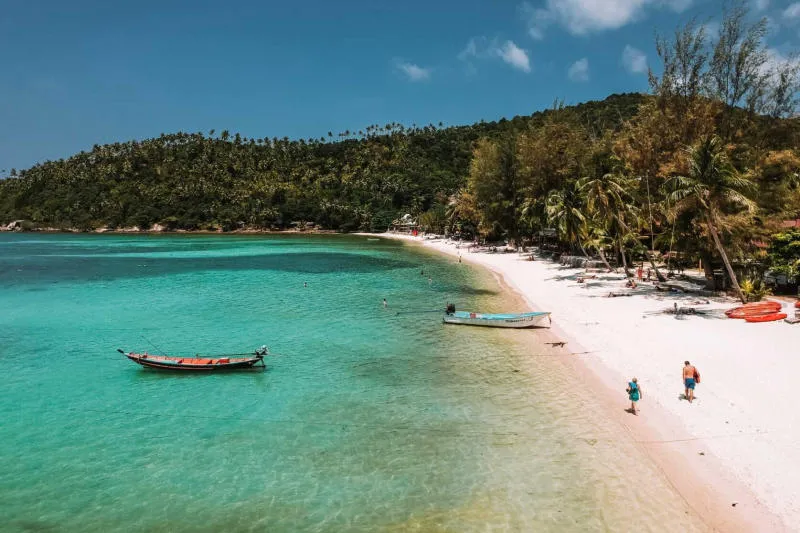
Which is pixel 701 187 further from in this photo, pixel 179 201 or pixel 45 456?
pixel 179 201

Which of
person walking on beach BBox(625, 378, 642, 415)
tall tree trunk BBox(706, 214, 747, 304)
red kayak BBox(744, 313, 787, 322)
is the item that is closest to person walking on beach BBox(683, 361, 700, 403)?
person walking on beach BBox(625, 378, 642, 415)

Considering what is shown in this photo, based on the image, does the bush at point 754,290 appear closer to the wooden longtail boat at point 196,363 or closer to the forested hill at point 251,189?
the wooden longtail boat at point 196,363

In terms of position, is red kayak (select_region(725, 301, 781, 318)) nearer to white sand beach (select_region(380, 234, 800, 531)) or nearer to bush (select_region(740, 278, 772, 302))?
white sand beach (select_region(380, 234, 800, 531))

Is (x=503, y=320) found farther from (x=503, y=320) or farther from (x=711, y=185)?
(x=711, y=185)

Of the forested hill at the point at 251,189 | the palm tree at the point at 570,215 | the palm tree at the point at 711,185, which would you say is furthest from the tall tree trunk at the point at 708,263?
the forested hill at the point at 251,189

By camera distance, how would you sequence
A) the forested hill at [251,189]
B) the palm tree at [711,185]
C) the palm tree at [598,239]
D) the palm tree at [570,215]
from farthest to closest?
the forested hill at [251,189], the palm tree at [570,215], the palm tree at [598,239], the palm tree at [711,185]

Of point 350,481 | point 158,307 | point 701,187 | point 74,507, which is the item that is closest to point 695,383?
point 350,481

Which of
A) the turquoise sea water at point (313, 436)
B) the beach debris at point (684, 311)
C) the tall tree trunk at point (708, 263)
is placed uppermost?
the tall tree trunk at point (708, 263)
